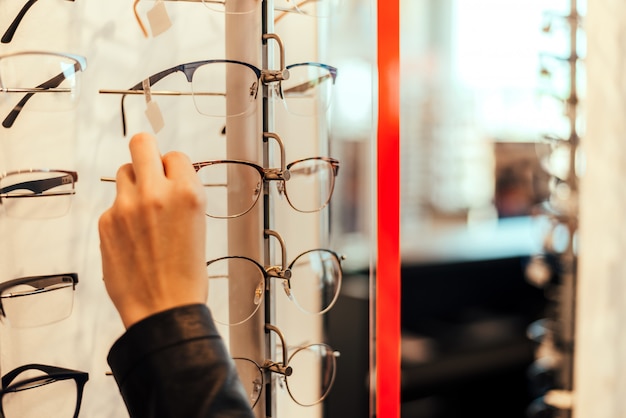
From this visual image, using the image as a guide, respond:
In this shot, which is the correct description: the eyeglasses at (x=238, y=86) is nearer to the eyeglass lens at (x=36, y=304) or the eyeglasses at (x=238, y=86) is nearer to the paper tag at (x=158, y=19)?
the paper tag at (x=158, y=19)

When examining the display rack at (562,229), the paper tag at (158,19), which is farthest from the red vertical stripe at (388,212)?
the display rack at (562,229)

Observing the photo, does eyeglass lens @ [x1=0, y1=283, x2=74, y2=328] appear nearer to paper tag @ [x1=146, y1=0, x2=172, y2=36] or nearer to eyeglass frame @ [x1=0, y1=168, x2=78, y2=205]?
eyeglass frame @ [x1=0, y1=168, x2=78, y2=205]

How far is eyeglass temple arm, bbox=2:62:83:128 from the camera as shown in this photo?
2.02ft

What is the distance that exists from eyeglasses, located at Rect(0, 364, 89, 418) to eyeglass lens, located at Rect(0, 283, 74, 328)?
1.7 inches

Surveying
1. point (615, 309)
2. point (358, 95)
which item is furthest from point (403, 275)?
point (358, 95)

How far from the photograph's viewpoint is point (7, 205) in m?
0.64

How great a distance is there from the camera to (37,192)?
0.61m

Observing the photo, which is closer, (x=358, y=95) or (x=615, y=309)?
(x=358, y=95)

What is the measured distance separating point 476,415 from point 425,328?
32cm

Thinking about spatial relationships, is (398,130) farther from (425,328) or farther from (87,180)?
(425,328)

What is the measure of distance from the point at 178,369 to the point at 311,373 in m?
0.36

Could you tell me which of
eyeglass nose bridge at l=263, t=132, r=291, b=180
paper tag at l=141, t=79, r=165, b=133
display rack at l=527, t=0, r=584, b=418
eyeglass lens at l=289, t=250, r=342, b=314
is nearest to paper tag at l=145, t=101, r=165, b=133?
paper tag at l=141, t=79, r=165, b=133

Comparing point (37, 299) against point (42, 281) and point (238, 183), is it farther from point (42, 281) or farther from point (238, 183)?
point (238, 183)

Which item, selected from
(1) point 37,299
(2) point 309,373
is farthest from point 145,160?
(2) point 309,373
